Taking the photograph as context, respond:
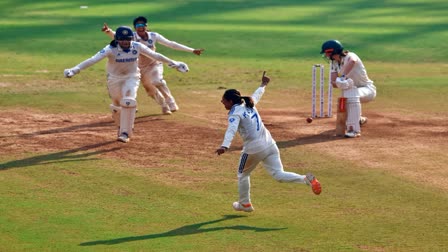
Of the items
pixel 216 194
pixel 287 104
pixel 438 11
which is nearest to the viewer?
pixel 216 194

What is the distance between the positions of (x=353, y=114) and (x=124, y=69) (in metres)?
4.82

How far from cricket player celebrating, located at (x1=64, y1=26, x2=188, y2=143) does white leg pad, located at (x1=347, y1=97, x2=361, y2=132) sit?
356cm

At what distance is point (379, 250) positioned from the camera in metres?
13.9

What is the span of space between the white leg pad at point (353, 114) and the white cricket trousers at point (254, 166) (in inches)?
260

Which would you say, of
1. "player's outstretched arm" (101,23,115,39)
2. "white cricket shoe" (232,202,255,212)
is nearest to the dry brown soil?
"player's outstretched arm" (101,23,115,39)

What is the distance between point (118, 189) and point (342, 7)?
29441 mm

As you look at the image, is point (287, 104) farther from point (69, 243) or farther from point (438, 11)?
point (438, 11)

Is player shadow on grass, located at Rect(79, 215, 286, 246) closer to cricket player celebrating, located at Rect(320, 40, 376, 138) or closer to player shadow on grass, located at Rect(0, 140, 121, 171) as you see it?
player shadow on grass, located at Rect(0, 140, 121, 171)

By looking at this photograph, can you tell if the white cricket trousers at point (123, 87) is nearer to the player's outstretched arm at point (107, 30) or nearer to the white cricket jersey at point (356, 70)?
the player's outstretched arm at point (107, 30)

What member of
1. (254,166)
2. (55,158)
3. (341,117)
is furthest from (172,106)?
(254,166)

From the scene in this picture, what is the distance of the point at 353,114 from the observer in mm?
22234

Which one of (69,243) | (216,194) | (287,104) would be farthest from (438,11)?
(69,243)

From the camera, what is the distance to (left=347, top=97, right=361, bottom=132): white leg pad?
22219 millimetres

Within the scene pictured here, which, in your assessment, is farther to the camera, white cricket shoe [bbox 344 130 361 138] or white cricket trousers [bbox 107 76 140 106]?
white cricket shoe [bbox 344 130 361 138]
